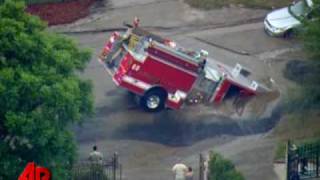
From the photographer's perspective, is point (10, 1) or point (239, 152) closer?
point (10, 1)

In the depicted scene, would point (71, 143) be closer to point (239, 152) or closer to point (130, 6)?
point (239, 152)

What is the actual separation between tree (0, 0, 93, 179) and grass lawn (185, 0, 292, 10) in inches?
560

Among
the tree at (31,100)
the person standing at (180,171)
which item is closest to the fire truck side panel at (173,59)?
the person standing at (180,171)

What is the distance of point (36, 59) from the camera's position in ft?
96.3

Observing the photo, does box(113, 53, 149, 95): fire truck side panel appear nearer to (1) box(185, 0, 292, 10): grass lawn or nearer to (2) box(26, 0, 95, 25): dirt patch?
(2) box(26, 0, 95, 25): dirt patch

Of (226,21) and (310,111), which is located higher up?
(226,21)

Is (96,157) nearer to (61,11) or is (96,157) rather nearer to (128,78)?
(128,78)

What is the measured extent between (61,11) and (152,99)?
299 inches

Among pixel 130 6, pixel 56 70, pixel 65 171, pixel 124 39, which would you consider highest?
pixel 130 6

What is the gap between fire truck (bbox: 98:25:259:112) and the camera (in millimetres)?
36500

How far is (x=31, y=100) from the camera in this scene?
1121 inches

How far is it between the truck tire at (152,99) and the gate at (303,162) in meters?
7.45

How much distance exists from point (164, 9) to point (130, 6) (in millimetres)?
1176

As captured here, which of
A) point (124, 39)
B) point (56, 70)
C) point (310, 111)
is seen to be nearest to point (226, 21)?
point (124, 39)
